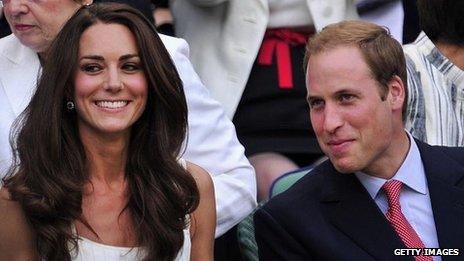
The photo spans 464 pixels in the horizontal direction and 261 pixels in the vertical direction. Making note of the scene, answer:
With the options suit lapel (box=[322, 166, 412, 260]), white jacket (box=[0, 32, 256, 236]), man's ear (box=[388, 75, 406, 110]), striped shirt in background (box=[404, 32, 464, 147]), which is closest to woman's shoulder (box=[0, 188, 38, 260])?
white jacket (box=[0, 32, 256, 236])

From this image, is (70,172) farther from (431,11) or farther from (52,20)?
(431,11)

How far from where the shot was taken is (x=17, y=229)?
15.3 ft

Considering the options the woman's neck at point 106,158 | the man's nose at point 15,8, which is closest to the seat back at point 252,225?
the woman's neck at point 106,158

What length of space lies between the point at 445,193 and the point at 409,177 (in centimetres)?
14

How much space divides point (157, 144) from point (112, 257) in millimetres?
451

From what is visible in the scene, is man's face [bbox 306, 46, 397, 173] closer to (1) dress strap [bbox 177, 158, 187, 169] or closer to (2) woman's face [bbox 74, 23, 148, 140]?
(1) dress strap [bbox 177, 158, 187, 169]

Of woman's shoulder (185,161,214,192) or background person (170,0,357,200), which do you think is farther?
background person (170,0,357,200)

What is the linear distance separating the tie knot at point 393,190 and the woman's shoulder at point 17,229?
1.22 metres

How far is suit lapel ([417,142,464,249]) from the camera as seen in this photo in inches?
190

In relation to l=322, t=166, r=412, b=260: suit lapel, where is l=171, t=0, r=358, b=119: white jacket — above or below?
above

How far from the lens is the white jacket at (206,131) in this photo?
536cm

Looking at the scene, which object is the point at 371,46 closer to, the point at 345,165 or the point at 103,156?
the point at 345,165

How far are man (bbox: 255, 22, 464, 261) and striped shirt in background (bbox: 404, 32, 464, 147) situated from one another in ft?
2.36

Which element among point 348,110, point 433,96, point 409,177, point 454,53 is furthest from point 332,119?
point 454,53
